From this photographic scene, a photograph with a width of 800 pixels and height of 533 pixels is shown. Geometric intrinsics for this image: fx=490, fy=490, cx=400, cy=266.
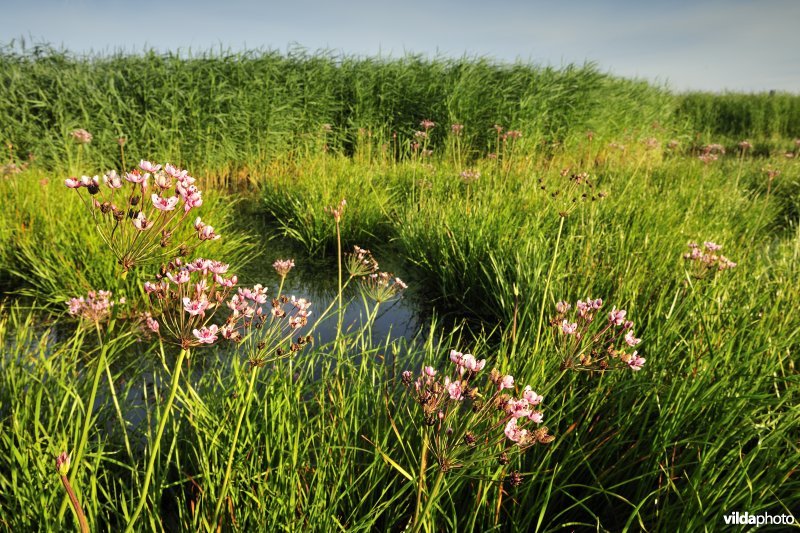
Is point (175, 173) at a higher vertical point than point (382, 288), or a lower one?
higher

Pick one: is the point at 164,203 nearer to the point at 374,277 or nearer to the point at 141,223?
the point at 141,223

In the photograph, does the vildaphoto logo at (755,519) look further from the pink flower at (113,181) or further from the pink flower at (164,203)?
the pink flower at (113,181)

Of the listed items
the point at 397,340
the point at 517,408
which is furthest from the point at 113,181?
the point at 397,340

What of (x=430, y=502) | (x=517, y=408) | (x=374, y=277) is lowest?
(x=374, y=277)

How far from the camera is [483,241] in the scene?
4707 millimetres

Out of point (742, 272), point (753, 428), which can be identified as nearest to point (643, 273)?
point (742, 272)

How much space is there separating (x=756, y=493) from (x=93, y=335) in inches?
173

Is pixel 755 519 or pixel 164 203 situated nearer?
pixel 164 203

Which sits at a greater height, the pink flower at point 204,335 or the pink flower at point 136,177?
the pink flower at point 136,177

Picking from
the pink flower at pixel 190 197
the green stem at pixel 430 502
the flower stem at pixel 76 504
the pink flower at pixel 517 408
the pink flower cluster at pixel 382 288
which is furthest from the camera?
the pink flower cluster at pixel 382 288

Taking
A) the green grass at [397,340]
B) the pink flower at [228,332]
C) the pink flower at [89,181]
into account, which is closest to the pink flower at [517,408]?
the green grass at [397,340]

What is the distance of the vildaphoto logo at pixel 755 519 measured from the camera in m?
1.66

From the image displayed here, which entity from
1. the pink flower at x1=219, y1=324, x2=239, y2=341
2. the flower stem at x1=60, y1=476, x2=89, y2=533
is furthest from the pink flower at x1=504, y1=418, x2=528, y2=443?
the flower stem at x1=60, y1=476, x2=89, y2=533

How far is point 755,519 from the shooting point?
1701 mm
